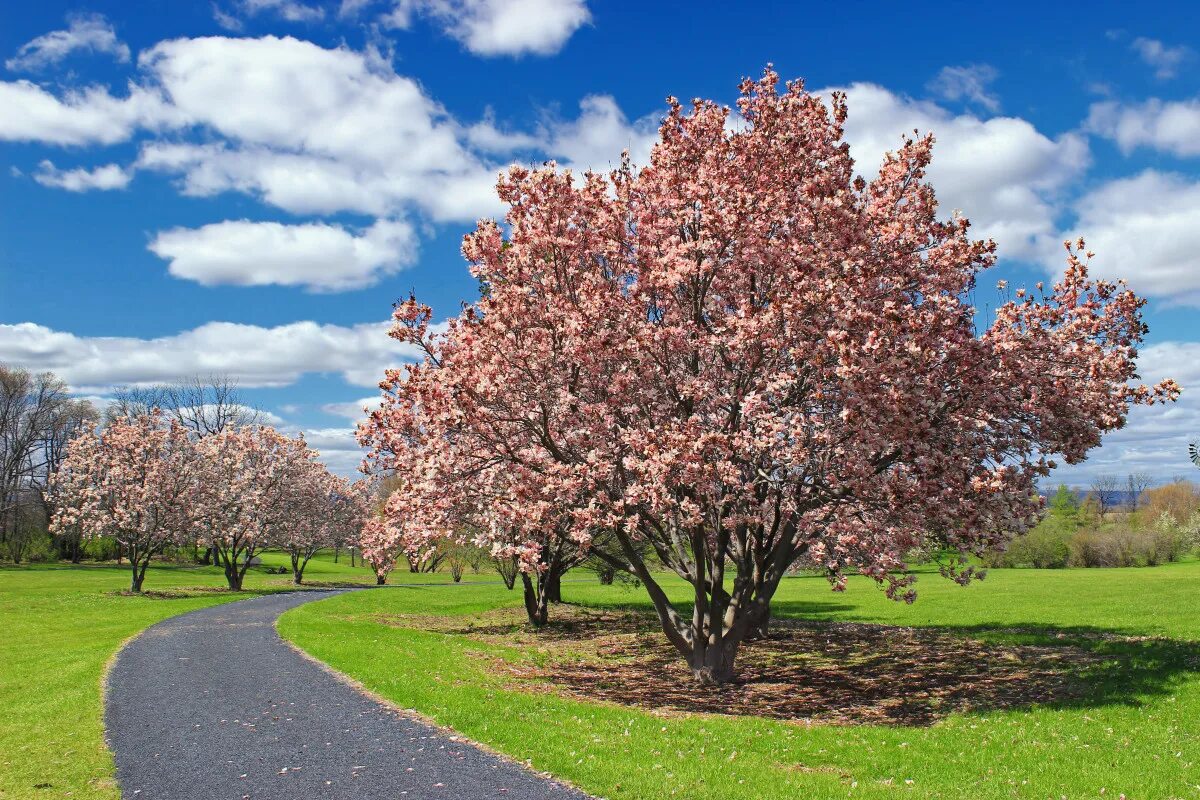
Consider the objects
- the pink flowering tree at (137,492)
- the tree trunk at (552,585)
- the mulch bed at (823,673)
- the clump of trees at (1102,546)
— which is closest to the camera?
the mulch bed at (823,673)

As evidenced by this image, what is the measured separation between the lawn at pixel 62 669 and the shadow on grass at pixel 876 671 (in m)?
9.05

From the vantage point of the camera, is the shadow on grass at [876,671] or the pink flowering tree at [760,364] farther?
the shadow on grass at [876,671]

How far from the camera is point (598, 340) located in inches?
606

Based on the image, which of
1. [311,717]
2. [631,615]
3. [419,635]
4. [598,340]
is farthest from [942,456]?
[631,615]

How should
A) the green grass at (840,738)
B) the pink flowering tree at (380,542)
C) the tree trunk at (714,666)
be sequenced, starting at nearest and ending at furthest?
1. the green grass at (840,738)
2. the pink flowering tree at (380,542)
3. the tree trunk at (714,666)

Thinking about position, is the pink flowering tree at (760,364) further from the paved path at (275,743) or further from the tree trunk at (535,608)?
the tree trunk at (535,608)

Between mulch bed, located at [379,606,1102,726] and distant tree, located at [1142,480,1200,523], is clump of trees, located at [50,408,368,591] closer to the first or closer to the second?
mulch bed, located at [379,606,1102,726]

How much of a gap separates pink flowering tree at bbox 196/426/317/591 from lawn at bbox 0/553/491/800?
3.70 meters

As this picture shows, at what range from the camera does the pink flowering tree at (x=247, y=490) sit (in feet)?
172

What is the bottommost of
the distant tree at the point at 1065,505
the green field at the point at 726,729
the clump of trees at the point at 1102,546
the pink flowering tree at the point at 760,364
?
the clump of trees at the point at 1102,546

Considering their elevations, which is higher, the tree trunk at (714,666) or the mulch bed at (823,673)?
the tree trunk at (714,666)

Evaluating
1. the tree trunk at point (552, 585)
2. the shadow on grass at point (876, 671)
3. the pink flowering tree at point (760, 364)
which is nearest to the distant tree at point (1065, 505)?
the tree trunk at point (552, 585)

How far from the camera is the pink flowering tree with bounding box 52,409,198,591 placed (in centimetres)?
4550

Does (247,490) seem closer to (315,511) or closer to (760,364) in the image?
(315,511)
